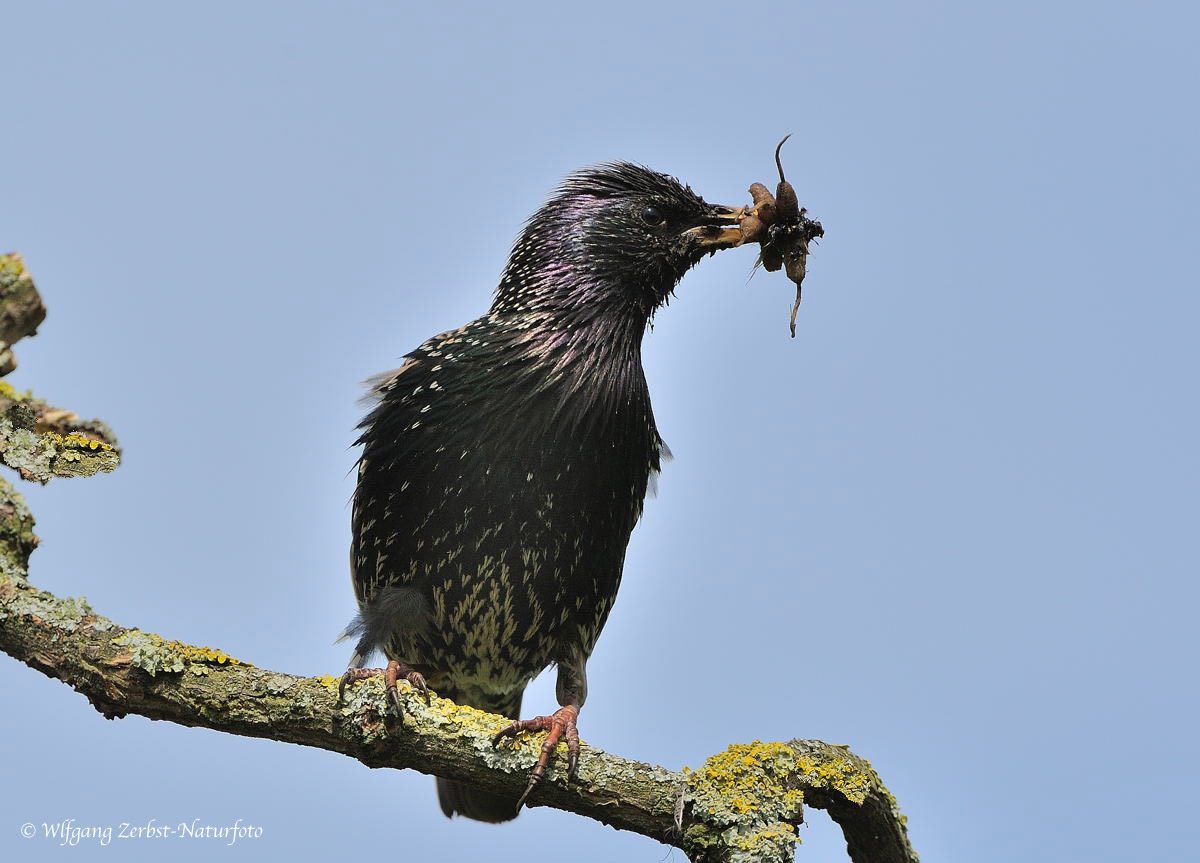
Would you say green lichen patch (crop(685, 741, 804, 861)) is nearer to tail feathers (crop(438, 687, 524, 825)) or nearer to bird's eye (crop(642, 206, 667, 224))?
tail feathers (crop(438, 687, 524, 825))

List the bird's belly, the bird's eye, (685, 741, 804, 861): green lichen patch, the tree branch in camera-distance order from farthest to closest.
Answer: the bird's eye < the bird's belly < (685, 741, 804, 861): green lichen patch < the tree branch

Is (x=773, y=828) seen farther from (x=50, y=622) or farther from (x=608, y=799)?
(x=50, y=622)

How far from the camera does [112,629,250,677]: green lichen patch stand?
3.95 meters

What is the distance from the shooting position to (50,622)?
3916 millimetres

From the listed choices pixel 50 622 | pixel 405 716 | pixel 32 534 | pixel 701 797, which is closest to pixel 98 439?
pixel 32 534

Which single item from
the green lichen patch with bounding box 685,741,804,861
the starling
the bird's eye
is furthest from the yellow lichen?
the bird's eye

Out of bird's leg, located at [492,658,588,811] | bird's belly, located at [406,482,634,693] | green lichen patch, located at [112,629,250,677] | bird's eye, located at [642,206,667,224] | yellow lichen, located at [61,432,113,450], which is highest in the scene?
bird's eye, located at [642,206,667,224]

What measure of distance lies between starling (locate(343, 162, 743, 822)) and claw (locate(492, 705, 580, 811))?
90cm

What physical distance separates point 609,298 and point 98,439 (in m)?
2.24

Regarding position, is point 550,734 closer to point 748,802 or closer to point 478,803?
point 748,802

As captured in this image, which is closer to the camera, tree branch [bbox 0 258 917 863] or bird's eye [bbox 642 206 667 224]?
tree branch [bbox 0 258 917 863]

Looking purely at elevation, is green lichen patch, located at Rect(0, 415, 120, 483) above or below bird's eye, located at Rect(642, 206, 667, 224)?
below

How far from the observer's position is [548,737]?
4387mm

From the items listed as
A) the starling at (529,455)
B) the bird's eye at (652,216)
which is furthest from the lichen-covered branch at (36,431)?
the bird's eye at (652,216)
